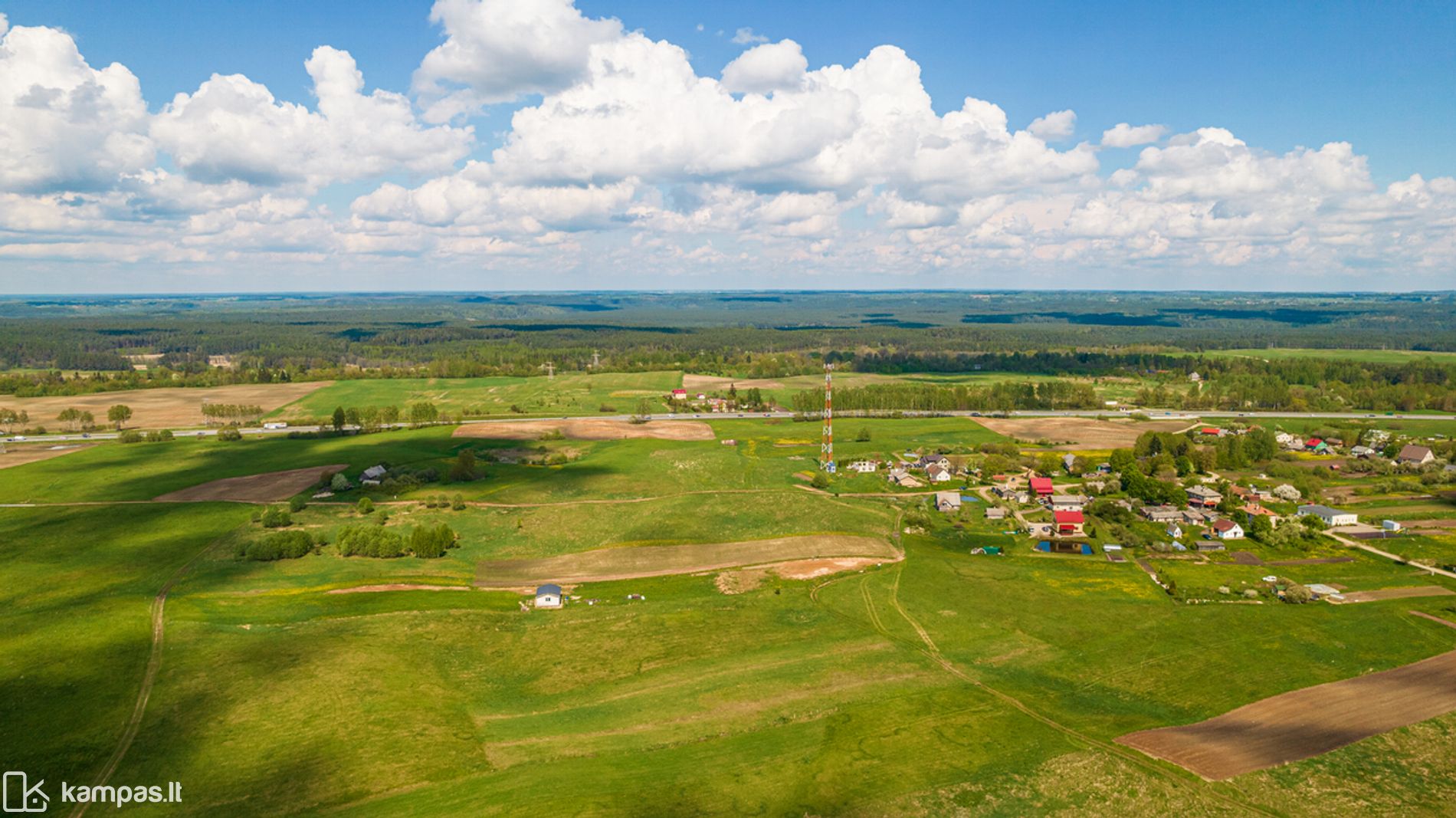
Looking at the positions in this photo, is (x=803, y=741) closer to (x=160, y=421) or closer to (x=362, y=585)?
(x=362, y=585)

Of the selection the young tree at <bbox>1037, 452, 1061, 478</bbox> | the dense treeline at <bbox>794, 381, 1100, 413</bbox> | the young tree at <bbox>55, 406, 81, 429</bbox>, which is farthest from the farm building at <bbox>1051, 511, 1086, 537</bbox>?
the young tree at <bbox>55, 406, 81, 429</bbox>

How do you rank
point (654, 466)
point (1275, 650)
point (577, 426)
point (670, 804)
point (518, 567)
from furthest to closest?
point (577, 426) < point (654, 466) < point (518, 567) < point (1275, 650) < point (670, 804)

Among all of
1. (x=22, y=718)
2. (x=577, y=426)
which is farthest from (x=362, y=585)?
(x=577, y=426)

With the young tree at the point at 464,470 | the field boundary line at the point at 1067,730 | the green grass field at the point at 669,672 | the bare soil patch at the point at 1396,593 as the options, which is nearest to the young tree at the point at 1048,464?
the green grass field at the point at 669,672

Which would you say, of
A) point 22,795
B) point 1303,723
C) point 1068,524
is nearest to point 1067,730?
point 1303,723

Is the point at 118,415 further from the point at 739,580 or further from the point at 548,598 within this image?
the point at 739,580

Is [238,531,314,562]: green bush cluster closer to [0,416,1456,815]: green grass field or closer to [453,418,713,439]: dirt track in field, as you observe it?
[0,416,1456,815]: green grass field
